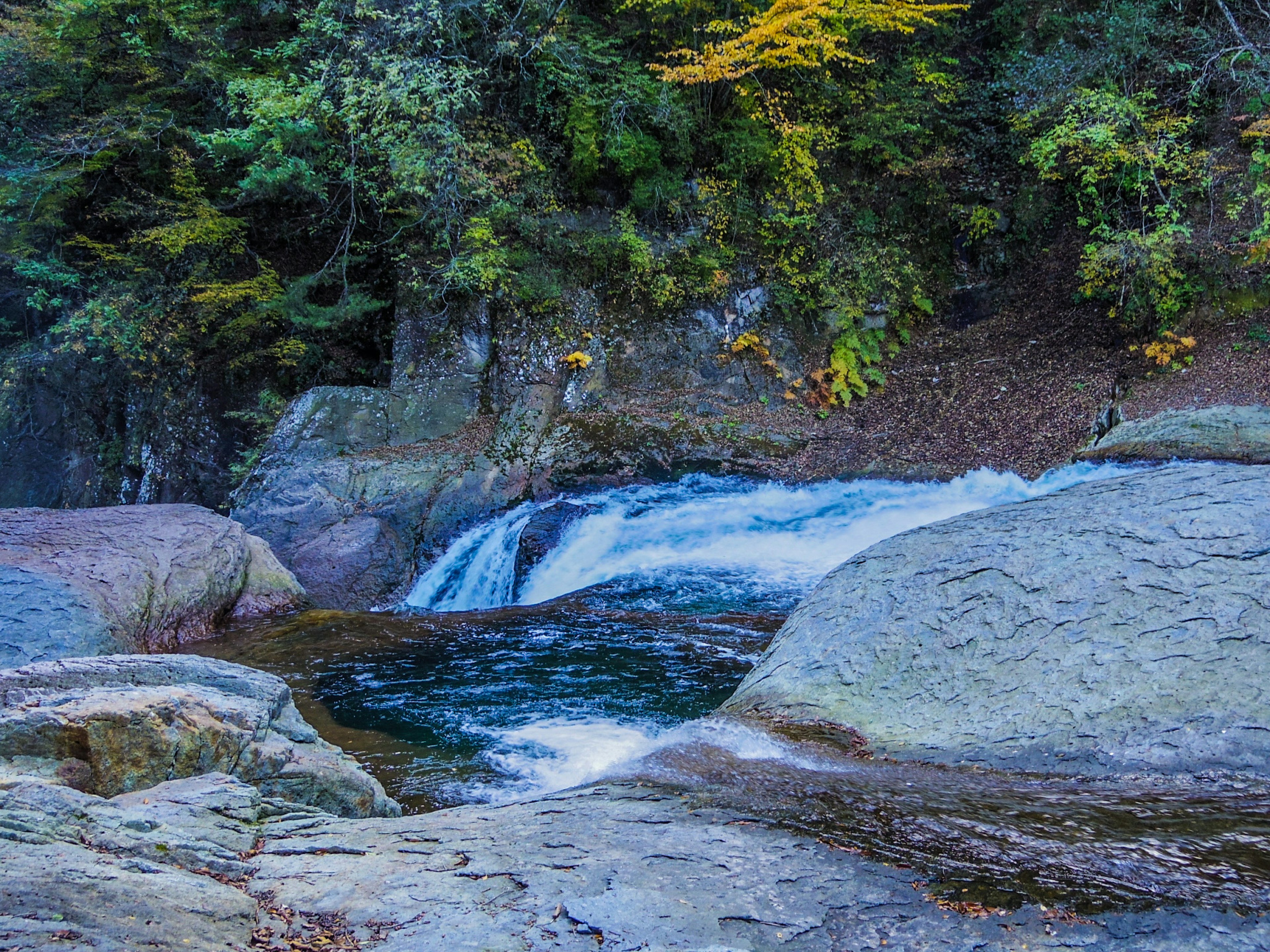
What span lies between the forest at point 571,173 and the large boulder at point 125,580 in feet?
15.1

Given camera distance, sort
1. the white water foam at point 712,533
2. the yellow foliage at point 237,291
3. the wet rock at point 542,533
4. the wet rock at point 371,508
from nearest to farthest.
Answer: the white water foam at point 712,533 → the wet rock at point 542,533 → the wet rock at point 371,508 → the yellow foliage at point 237,291

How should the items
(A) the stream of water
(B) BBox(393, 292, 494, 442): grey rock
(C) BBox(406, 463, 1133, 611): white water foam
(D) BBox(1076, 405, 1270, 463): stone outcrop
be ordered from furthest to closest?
(B) BBox(393, 292, 494, 442): grey rock, (C) BBox(406, 463, 1133, 611): white water foam, (D) BBox(1076, 405, 1270, 463): stone outcrop, (A) the stream of water

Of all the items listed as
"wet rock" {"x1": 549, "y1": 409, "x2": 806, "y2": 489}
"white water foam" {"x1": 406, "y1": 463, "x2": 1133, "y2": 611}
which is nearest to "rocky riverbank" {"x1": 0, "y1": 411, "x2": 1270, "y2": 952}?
"white water foam" {"x1": 406, "y1": 463, "x2": 1133, "y2": 611}

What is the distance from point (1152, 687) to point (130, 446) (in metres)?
16.9

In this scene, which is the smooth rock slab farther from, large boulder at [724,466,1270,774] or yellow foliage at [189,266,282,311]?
yellow foliage at [189,266,282,311]

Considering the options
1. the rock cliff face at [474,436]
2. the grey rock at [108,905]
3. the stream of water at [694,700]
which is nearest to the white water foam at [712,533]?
the stream of water at [694,700]

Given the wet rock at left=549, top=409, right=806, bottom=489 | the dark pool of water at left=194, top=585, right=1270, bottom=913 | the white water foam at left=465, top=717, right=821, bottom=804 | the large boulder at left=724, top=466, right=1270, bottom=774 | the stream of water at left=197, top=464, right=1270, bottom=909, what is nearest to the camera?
the dark pool of water at left=194, top=585, right=1270, bottom=913

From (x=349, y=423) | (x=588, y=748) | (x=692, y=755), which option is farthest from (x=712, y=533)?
(x=692, y=755)

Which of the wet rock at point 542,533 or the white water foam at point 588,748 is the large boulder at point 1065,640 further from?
the wet rock at point 542,533

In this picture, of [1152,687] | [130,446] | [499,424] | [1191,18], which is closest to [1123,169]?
[1191,18]

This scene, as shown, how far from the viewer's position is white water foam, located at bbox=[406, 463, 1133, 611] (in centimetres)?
962

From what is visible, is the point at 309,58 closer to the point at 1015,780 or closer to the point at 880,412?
the point at 880,412

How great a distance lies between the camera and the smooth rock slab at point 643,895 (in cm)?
218

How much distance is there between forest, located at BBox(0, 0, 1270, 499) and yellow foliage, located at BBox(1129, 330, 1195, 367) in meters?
0.13
